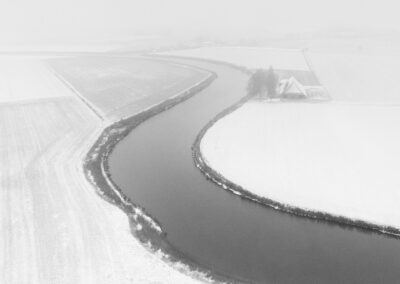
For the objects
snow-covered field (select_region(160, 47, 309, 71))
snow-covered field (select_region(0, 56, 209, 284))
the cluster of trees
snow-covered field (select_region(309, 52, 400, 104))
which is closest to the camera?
snow-covered field (select_region(0, 56, 209, 284))

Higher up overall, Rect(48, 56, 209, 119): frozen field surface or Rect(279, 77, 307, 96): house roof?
Rect(279, 77, 307, 96): house roof

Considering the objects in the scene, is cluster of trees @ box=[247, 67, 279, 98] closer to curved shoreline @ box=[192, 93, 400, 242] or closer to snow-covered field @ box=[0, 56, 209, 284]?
curved shoreline @ box=[192, 93, 400, 242]

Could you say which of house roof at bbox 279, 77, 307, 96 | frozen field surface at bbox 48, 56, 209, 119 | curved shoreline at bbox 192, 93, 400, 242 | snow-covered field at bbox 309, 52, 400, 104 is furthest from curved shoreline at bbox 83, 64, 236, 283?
snow-covered field at bbox 309, 52, 400, 104

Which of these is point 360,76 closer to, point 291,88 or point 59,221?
point 291,88

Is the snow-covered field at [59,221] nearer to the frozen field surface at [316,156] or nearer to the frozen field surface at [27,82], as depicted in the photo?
the frozen field surface at [316,156]

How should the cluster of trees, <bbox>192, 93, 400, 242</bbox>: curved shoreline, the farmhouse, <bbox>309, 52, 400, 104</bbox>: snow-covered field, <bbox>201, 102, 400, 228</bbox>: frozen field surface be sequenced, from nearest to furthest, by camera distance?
<bbox>192, 93, 400, 242</bbox>: curved shoreline
<bbox>201, 102, 400, 228</bbox>: frozen field surface
the farmhouse
the cluster of trees
<bbox>309, 52, 400, 104</bbox>: snow-covered field

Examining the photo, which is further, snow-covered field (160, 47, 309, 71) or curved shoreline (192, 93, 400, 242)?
snow-covered field (160, 47, 309, 71)

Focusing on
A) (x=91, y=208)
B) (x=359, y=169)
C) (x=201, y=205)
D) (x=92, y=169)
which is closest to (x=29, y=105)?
(x=92, y=169)
